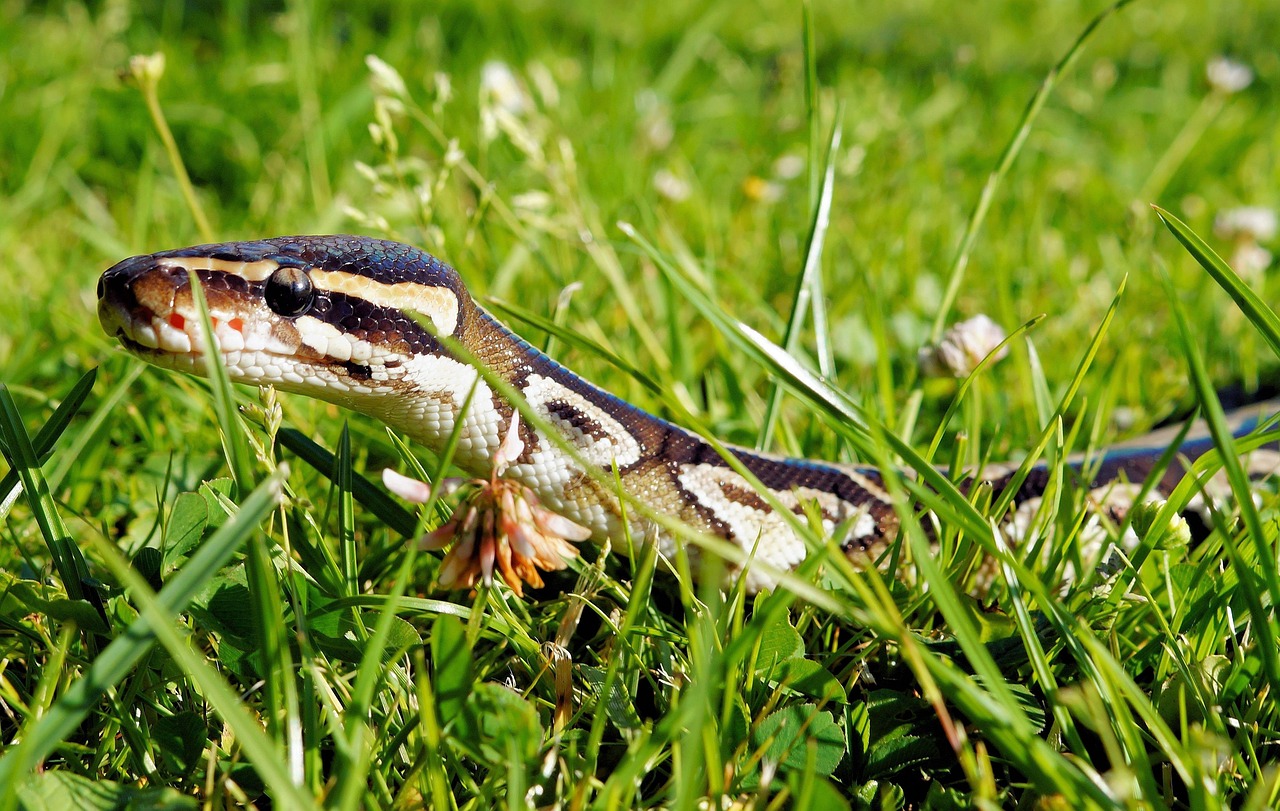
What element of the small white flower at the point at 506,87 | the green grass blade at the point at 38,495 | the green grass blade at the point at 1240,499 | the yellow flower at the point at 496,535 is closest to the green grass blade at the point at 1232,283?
the green grass blade at the point at 1240,499

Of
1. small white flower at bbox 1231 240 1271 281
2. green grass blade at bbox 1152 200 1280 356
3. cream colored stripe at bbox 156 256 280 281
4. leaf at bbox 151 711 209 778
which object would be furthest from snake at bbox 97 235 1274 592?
small white flower at bbox 1231 240 1271 281

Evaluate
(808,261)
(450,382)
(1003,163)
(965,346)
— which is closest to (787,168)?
(1003,163)

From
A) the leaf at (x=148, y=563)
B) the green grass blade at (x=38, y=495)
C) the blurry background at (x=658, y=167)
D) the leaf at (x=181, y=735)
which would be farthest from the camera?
the blurry background at (x=658, y=167)

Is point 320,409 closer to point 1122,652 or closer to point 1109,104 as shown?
point 1122,652

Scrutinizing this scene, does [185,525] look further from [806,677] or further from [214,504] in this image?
[806,677]

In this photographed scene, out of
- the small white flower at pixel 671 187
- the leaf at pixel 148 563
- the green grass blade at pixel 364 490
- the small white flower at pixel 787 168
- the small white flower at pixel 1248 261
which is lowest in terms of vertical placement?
the leaf at pixel 148 563

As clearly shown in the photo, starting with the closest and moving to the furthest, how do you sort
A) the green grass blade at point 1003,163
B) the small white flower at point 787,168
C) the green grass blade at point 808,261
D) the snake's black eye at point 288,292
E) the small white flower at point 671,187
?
1. the snake's black eye at point 288,292
2. the green grass blade at point 808,261
3. the green grass blade at point 1003,163
4. the small white flower at point 671,187
5. the small white flower at point 787,168

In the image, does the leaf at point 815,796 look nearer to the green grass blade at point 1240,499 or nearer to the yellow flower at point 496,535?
the yellow flower at point 496,535
